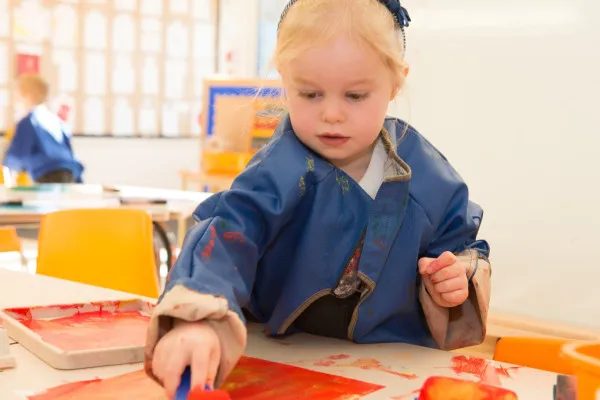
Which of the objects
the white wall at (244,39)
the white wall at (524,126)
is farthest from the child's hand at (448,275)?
the white wall at (244,39)

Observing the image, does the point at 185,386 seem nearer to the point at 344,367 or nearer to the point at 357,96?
the point at 344,367

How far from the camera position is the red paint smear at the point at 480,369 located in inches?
35.1

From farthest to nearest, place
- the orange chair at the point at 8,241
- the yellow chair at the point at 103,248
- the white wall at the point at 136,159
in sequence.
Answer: the white wall at the point at 136,159 < the orange chair at the point at 8,241 < the yellow chair at the point at 103,248

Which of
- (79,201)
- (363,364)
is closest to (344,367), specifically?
(363,364)

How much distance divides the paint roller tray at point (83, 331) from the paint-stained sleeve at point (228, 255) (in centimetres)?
18

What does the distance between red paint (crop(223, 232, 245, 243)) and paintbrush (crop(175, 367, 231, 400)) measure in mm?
197

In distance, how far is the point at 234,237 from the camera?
86cm

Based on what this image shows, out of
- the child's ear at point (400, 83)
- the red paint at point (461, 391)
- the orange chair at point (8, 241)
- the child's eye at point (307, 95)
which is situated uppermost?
the child's ear at point (400, 83)

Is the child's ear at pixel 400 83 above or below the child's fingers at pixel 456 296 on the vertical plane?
above

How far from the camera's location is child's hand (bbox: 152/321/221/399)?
667 mm

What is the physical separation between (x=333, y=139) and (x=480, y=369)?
32 centimetres

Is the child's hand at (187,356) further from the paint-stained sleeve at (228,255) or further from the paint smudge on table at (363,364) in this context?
the paint smudge on table at (363,364)

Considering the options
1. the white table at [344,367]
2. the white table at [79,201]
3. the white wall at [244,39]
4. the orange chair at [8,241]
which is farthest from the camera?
the white wall at [244,39]

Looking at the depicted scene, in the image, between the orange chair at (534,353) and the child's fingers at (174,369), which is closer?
the child's fingers at (174,369)
